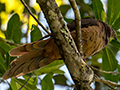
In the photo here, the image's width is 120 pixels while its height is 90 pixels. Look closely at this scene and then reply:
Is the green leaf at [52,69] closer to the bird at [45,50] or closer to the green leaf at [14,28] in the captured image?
the bird at [45,50]

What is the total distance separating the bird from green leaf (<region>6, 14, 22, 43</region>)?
0.61 m

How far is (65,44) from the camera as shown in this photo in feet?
6.35

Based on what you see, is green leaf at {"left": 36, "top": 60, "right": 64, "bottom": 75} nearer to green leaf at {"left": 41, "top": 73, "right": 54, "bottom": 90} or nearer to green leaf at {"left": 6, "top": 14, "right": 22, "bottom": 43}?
green leaf at {"left": 41, "top": 73, "right": 54, "bottom": 90}

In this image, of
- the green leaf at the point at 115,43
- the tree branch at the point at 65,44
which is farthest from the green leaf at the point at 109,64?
the tree branch at the point at 65,44

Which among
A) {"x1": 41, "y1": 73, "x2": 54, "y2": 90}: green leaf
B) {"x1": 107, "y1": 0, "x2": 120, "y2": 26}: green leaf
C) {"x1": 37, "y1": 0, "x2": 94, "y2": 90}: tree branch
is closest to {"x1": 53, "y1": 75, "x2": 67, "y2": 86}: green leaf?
{"x1": 41, "y1": 73, "x2": 54, "y2": 90}: green leaf

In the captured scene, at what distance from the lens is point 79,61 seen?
79.4 inches

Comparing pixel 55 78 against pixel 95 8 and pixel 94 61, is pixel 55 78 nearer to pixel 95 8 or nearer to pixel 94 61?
pixel 94 61

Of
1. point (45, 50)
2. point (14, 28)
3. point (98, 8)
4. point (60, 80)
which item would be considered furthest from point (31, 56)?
point (60, 80)

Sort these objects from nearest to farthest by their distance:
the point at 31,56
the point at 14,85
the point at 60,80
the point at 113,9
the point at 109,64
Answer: the point at 31,56 → the point at 14,85 → the point at 113,9 → the point at 109,64 → the point at 60,80

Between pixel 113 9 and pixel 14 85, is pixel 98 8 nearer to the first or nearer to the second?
pixel 113 9

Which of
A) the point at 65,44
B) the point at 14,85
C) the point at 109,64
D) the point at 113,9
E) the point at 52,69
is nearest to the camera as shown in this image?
the point at 65,44

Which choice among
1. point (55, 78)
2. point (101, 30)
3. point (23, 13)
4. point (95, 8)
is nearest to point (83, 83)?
point (101, 30)

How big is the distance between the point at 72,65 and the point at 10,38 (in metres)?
1.51

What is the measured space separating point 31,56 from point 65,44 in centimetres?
89
